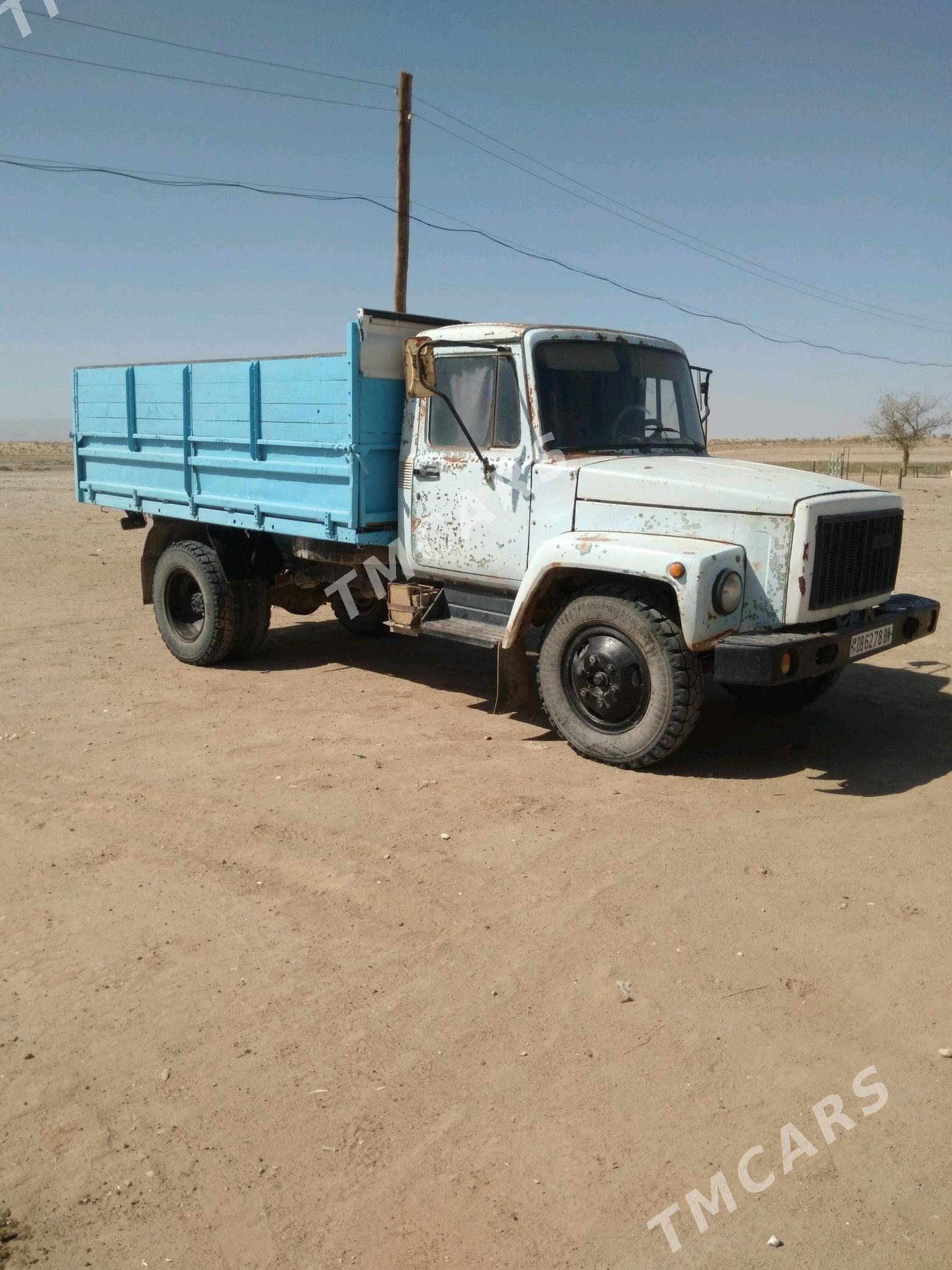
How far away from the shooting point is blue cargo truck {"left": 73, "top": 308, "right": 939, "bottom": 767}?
535 centimetres

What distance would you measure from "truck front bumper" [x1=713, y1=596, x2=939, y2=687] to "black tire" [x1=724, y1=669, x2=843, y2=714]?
0.85 metres

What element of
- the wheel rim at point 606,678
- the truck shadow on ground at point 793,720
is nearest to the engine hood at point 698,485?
the wheel rim at point 606,678

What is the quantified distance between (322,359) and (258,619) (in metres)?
2.35

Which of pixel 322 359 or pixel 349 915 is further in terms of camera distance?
pixel 322 359

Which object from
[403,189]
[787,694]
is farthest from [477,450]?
[403,189]

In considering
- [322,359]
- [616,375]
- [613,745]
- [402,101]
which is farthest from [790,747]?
[402,101]

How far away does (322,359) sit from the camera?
6844mm

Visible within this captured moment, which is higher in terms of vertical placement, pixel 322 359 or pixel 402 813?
pixel 322 359

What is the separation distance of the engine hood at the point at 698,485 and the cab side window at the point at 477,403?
0.62m

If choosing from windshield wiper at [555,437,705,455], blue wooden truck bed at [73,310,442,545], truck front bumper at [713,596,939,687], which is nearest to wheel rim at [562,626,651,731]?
truck front bumper at [713,596,939,687]

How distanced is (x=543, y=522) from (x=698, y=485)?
1010 mm

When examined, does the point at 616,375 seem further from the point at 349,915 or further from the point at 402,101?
the point at 402,101

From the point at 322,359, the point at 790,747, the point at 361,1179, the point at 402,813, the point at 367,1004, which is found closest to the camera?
the point at 361,1179

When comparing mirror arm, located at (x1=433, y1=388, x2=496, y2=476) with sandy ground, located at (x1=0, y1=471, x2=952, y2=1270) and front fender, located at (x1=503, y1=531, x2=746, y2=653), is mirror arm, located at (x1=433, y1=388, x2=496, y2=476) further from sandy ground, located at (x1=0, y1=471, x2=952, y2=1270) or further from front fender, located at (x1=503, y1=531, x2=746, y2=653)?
sandy ground, located at (x1=0, y1=471, x2=952, y2=1270)
